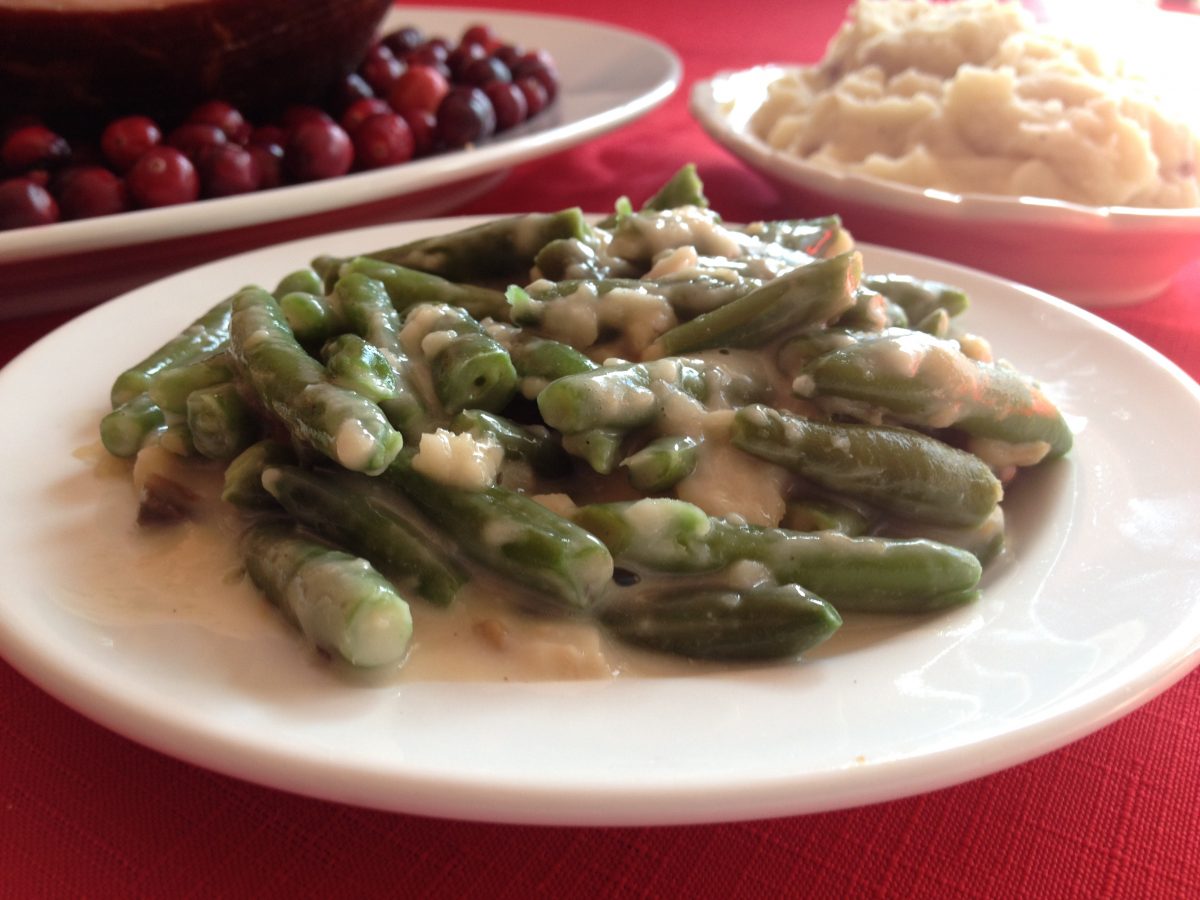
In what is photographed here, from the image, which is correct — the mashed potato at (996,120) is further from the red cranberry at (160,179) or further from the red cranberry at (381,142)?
the red cranberry at (160,179)

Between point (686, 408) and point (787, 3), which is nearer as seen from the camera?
point (686, 408)

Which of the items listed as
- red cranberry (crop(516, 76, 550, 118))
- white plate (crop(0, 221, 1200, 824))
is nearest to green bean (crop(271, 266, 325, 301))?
white plate (crop(0, 221, 1200, 824))

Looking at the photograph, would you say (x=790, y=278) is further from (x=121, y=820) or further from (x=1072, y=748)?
(x=121, y=820)

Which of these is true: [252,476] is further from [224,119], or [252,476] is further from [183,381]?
[224,119]

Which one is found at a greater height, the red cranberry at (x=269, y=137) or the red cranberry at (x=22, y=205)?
the red cranberry at (x=269, y=137)

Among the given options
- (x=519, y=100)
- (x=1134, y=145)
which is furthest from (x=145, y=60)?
(x=1134, y=145)

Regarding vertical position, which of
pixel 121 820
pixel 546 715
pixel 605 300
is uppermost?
pixel 605 300

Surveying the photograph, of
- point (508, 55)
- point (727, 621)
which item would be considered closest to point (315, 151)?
point (508, 55)

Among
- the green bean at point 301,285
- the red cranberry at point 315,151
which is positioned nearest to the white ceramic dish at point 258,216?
the red cranberry at point 315,151
